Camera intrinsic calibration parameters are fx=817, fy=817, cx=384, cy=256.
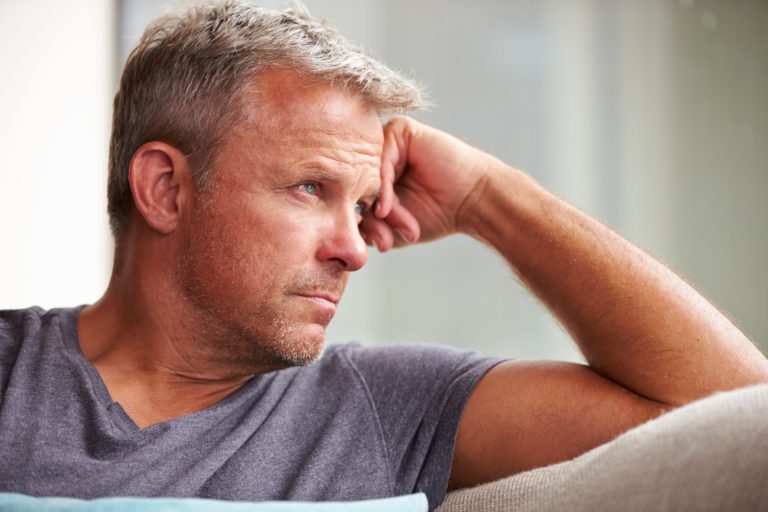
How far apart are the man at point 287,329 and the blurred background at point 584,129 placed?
1.48 meters

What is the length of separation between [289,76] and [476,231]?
50 cm

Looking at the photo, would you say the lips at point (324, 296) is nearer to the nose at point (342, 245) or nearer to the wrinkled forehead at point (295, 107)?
the nose at point (342, 245)

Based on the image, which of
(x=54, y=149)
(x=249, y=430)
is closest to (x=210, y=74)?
(x=249, y=430)

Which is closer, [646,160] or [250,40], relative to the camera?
[250,40]

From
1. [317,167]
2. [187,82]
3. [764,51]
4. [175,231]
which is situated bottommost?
[175,231]

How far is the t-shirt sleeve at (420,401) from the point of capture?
1380 mm

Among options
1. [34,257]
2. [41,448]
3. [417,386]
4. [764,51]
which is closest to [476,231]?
[417,386]

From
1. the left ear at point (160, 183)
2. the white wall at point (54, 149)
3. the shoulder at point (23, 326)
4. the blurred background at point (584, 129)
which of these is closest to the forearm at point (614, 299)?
the left ear at point (160, 183)

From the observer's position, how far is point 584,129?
3166 millimetres

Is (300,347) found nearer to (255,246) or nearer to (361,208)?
(255,246)

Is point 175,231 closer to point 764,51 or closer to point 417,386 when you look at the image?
point 417,386

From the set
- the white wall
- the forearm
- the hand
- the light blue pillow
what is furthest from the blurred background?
the light blue pillow

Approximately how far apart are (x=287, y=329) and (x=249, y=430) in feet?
0.59

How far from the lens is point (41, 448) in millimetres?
1226
